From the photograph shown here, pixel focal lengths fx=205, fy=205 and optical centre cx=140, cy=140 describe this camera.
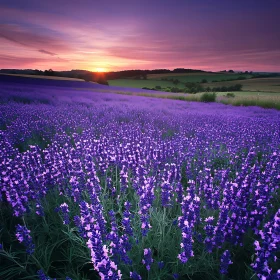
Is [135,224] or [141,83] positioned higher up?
[141,83]

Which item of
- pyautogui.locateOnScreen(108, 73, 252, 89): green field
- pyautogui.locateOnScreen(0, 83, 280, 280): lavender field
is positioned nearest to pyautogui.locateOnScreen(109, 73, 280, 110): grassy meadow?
pyautogui.locateOnScreen(108, 73, 252, 89): green field

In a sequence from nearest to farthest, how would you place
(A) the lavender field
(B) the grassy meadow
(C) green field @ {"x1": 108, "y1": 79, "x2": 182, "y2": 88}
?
(A) the lavender field → (B) the grassy meadow → (C) green field @ {"x1": 108, "y1": 79, "x2": 182, "y2": 88}

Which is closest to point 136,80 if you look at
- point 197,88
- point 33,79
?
point 197,88

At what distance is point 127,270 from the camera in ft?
5.03

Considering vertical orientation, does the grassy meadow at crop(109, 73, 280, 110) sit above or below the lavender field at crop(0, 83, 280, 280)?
above

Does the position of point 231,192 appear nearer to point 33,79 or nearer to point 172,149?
point 172,149

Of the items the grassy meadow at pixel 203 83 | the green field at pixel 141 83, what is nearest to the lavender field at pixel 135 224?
the grassy meadow at pixel 203 83

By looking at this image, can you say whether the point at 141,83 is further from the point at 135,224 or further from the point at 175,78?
the point at 135,224

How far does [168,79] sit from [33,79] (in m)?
24.3

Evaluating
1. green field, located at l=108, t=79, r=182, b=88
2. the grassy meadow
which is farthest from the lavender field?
green field, located at l=108, t=79, r=182, b=88

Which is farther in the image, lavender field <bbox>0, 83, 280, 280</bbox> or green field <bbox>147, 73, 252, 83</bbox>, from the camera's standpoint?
green field <bbox>147, 73, 252, 83</bbox>

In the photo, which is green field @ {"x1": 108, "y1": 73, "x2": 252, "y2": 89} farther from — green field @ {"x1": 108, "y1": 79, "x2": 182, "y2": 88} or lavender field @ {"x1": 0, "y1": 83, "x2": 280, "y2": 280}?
lavender field @ {"x1": 0, "y1": 83, "x2": 280, "y2": 280}

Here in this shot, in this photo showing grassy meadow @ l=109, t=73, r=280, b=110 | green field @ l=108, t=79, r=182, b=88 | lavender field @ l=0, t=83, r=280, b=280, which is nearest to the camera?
lavender field @ l=0, t=83, r=280, b=280

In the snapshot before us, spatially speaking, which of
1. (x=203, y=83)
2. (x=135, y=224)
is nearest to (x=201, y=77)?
(x=203, y=83)
